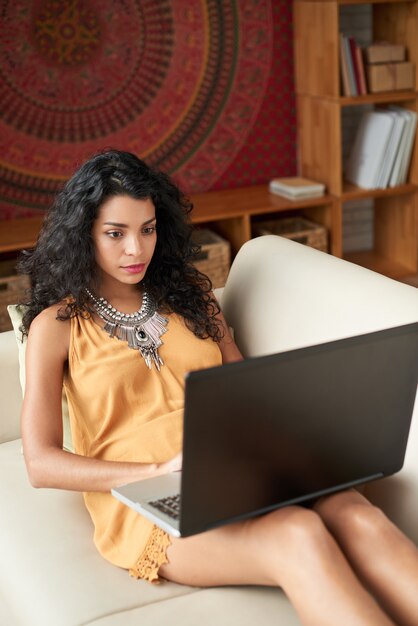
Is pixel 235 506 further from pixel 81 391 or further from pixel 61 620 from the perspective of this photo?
pixel 81 391

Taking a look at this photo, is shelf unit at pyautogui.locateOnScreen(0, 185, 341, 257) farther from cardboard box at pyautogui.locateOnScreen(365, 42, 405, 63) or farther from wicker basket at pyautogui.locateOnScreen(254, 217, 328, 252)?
cardboard box at pyautogui.locateOnScreen(365, 42, 405, 63)

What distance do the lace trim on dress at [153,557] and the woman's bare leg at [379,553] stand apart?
0.30 meters

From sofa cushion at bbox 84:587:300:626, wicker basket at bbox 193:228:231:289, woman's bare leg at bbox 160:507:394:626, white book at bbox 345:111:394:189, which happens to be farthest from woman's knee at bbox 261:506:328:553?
white book at bbox 345:111:394:189

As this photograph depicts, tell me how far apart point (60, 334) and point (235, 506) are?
609 mm

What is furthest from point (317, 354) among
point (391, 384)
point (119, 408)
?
point (119, 408)

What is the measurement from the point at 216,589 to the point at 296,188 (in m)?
2.51

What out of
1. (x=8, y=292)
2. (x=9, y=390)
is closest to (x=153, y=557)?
(x=9, y=390)

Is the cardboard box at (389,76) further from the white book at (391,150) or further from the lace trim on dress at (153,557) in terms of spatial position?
the lace trim on dress at (153,557)

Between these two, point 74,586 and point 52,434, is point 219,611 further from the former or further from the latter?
point 52,434

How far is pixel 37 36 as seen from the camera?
3645 millimetres

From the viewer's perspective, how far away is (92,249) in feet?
6.37

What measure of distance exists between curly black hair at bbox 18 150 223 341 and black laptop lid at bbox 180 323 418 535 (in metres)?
0.59

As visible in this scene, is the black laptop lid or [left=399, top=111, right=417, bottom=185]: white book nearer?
the black laptop lid

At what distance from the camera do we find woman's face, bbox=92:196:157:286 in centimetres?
190
